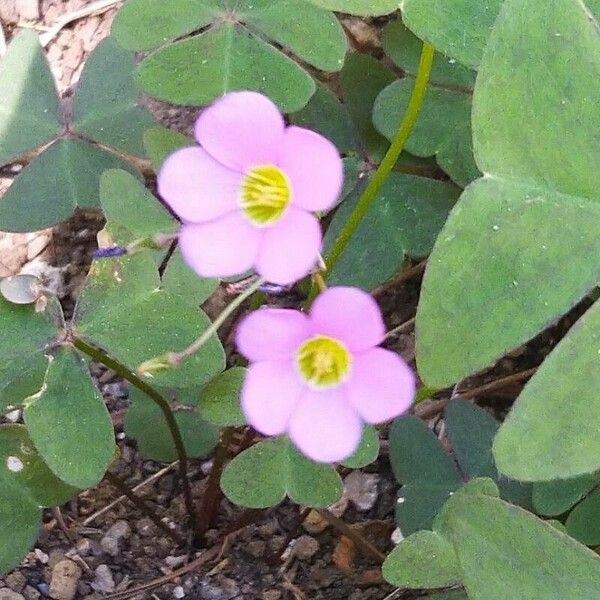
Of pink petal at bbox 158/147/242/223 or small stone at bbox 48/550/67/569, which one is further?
small stone at bbox 48/550/67/569

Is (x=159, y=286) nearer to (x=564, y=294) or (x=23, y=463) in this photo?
(x=23, y=463)

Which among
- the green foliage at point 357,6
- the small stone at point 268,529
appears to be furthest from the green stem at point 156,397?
the green foliage at point 357,6

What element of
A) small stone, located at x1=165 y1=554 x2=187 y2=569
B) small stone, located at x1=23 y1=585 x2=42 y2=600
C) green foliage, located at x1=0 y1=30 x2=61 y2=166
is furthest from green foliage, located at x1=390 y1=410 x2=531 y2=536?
green foliage, located at x1=0 y1=30 x2=61 y2=166

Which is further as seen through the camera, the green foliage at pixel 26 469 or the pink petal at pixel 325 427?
the green foliage at pixel 26 469

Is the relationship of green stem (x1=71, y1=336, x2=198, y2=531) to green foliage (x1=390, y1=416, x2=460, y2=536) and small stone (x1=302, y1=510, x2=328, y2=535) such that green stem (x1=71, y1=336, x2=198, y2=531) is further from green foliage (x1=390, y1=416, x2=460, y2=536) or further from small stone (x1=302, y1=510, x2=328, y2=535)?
green foliage (x1=390, y1=416, x2=460, y2=536)

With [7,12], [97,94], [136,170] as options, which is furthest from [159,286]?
[7,12]

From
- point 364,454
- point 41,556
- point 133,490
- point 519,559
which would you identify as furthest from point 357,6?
point 41,556

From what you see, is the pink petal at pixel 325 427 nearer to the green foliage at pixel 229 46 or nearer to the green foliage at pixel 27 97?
the green foliage at pixel 229 46

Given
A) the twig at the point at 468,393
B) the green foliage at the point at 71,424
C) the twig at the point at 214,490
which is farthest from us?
the twig at the point at 468,393
